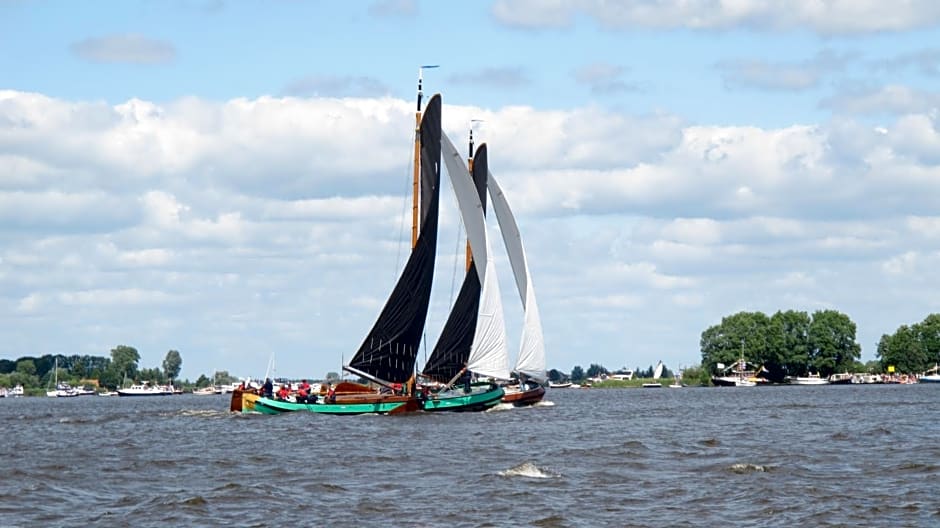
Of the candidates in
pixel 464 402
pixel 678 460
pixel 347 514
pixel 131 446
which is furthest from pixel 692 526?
pixel 464 402

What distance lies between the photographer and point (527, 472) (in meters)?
40.2

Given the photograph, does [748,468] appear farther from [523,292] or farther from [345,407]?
[523,292]

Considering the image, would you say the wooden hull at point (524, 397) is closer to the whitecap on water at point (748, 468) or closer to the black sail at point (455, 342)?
the black sail at point (455, 342)

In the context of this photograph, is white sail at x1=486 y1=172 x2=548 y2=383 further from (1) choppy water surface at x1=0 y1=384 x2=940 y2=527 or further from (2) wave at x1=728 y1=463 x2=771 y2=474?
(2) wave at x1=728 y1=463 x2=771 y2=474

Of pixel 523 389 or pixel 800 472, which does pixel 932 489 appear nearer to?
pixel 800 472

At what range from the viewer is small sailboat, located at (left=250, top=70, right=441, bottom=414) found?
7050 centimetres

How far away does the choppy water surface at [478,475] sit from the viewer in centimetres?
3262

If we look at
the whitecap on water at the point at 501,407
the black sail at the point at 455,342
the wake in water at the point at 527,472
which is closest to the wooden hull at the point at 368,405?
the black sail at the point at 455,342

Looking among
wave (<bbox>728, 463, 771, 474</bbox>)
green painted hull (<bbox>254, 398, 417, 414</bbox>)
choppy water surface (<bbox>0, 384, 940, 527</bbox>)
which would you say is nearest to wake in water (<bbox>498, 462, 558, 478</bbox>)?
choppy water surface (<bbox>0, 384, 940, 527</bbox>)

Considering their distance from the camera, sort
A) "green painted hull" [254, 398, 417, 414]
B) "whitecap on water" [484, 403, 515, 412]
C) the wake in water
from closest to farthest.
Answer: the wake in water
"green painted hull" [254, 398, 417, 414]
"whitecap on water" [484, 403, 515, 412]

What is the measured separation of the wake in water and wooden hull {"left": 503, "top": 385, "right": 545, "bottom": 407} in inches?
1586

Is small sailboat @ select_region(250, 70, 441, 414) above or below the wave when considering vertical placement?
above

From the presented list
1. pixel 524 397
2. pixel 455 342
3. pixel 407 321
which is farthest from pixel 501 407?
pixel 407 321

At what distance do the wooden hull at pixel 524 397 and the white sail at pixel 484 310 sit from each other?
266 inches
